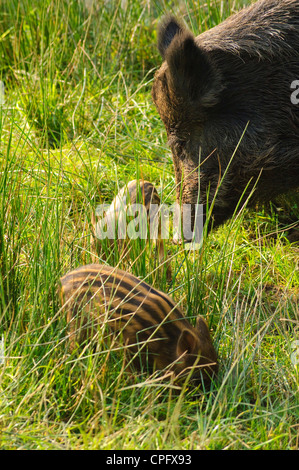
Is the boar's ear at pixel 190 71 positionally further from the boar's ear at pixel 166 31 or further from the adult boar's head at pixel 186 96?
the boar's ear at pixel 166 31

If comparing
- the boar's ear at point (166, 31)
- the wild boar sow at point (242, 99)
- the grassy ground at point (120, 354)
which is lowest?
the grassy ground at point (120, 354)

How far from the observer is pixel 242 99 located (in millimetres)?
4434

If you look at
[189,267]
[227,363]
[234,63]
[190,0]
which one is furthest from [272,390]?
[190,0]

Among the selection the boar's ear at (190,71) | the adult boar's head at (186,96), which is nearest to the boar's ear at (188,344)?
the adult boar's head at (186,96)

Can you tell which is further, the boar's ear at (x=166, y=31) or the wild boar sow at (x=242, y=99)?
the boar's ear at (x=166, y=31)

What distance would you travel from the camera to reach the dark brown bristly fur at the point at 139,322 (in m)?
3.12

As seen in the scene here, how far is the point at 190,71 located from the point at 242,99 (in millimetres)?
385

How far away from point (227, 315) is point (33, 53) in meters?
3.76

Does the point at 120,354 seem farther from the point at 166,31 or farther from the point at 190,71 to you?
the point at 166,31

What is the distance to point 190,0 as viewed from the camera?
633 cm

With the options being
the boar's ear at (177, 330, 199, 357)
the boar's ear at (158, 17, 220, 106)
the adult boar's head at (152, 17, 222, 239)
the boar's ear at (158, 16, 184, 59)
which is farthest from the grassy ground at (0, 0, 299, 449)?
the boar's ear at (158, 16, 184, 59)

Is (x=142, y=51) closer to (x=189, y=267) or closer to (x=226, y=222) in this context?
(x=226, y=222)

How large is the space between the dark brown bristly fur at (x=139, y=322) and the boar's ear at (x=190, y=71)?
152cm

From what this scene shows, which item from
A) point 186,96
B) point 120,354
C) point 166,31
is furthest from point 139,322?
point 166,31
